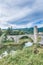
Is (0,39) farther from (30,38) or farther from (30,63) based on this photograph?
(30,63)

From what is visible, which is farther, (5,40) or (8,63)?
(5,40)

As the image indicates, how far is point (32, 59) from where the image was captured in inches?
100

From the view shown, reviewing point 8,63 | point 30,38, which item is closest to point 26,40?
point 30,38

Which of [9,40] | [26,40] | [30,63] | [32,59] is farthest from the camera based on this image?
[9,40]

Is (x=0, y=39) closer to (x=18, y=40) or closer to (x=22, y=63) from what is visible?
(x=18, y=40)

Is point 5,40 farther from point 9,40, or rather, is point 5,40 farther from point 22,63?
point 22,63

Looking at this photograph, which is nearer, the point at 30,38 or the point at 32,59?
the point at 32,59

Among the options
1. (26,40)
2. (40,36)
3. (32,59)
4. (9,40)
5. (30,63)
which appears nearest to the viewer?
(30,63)

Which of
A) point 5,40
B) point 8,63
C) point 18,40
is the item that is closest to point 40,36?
point 18,40

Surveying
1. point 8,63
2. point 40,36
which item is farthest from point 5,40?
point 8,63

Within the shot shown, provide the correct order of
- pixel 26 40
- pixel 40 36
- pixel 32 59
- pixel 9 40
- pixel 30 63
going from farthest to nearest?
pixel 9 40
pixel 26 40
pixel 40 36
pixel 32 59
pixel 30 63

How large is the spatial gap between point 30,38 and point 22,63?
6397mm

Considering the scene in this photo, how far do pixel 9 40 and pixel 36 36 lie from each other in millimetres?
1746

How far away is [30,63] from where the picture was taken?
2.39 meters
